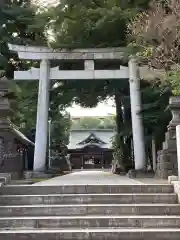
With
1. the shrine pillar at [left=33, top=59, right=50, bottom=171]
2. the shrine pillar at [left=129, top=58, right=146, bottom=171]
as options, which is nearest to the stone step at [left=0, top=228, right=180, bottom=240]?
the shrine pillar at [left=129, top=58, right=146, bottom=171]

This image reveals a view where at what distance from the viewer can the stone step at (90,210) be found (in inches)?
293

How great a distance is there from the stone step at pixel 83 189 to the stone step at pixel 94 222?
1.29m

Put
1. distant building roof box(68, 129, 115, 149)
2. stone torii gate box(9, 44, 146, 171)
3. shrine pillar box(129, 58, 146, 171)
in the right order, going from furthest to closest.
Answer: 1. distant building roof box(68, 129, 115, 149)
2. stone torii gate box(9, 44, 146, 171)
3. shrine pillar box(129, 58, 146, 171)

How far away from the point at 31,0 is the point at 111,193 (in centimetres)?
1427

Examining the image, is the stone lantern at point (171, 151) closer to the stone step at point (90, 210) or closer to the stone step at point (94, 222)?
the stone step at point (90, 210)

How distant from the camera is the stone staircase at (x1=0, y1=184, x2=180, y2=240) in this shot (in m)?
6.62

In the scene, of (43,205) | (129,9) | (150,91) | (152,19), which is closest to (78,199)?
(43,205)

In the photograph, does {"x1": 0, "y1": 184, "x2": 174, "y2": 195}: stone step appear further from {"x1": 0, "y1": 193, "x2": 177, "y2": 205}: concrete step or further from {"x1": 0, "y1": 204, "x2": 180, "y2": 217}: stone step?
{"x1": 0, "y1": 204, "x2": 180, "y2": 217}: stone step

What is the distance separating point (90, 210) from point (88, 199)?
0.45 metres

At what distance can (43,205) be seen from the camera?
7.80m

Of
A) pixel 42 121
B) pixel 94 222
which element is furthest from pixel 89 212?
pixel 42 121

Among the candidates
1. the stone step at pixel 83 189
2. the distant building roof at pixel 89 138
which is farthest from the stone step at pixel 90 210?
the distant building roof at pixel 89 138

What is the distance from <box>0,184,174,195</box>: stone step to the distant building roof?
34009mm

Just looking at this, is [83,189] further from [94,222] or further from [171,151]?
[171,151]
